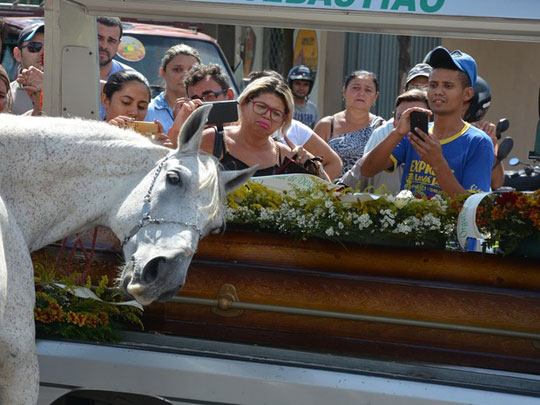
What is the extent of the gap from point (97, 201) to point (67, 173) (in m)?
0.14

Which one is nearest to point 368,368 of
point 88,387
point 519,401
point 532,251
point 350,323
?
point 350,323

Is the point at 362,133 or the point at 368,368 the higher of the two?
the point at 362,133

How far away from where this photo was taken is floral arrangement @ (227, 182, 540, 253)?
11.8 feet

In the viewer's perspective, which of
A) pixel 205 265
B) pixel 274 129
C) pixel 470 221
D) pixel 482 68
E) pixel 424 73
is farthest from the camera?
pixel 482 68

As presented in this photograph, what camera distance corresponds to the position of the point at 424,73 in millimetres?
5777

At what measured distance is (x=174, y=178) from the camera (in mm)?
3010

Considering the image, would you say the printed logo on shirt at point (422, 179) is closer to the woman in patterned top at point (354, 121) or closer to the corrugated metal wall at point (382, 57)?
the woman in patterned top at point (354, 121)

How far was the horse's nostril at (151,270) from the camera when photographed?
290 centimetres

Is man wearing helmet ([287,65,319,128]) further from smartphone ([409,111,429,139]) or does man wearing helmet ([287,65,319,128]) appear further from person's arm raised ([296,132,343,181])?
smartphone ([409,111,429,139])

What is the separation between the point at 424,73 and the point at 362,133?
62cm

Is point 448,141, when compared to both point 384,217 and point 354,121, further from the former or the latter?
point 354,121

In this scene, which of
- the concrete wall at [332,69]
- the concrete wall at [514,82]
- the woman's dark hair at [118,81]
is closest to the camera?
the woman's dark hair at [118,81]

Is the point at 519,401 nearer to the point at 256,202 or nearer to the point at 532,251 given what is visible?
the point at 532,251

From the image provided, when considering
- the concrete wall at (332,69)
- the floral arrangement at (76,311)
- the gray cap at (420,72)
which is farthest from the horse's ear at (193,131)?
the concrete wall at (332,69)
